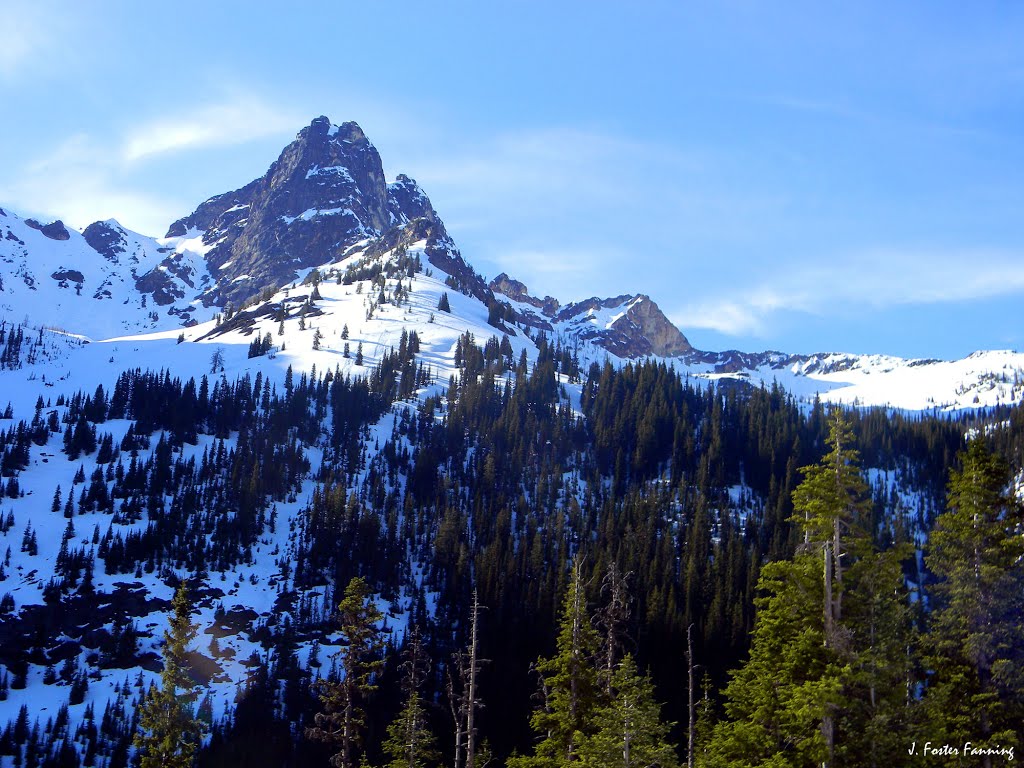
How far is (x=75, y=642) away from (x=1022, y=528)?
5944 inches

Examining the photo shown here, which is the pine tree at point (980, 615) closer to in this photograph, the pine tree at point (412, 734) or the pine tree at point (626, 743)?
the pine tree at point (626, 743)

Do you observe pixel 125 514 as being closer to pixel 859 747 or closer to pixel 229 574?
pixel 229 574

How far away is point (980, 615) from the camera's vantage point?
94.0 ft

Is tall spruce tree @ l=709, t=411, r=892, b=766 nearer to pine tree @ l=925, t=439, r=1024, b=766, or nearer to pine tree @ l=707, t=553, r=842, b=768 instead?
pine tree @ l=707, t=553, r=842, b=768

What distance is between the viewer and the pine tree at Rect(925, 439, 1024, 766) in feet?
92.0

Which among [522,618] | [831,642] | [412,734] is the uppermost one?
[831,642]

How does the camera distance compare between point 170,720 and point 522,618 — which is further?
point 522,618

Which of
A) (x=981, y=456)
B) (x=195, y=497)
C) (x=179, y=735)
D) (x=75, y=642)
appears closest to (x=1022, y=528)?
(x=981, y=456)

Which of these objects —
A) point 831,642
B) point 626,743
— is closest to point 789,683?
point 831,642

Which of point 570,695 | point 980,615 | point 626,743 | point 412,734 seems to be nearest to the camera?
point 980,615

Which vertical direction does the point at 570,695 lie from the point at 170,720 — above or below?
above

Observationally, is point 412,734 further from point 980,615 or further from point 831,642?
point 980,615

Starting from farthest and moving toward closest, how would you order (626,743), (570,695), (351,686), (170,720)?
(170,720) < (351,686) < (570,695) < (626,743)

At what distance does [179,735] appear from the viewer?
137 feet
